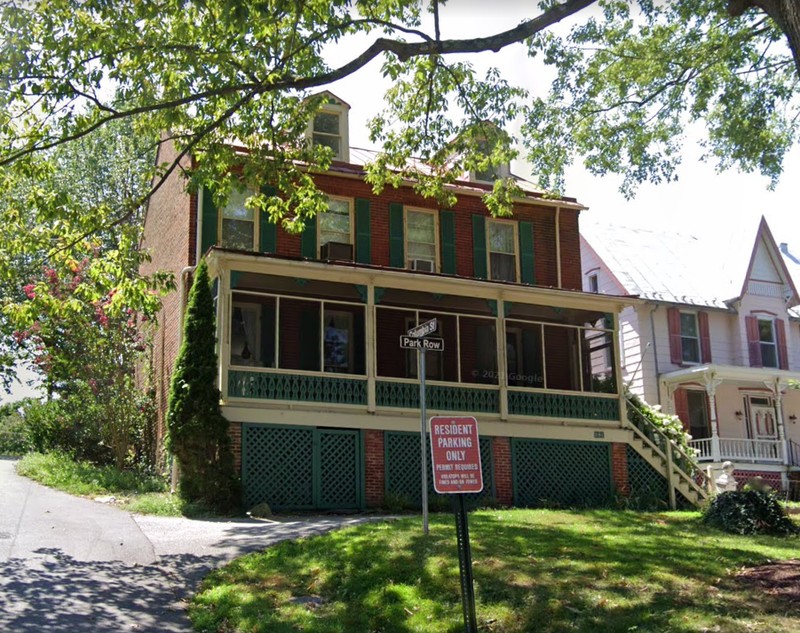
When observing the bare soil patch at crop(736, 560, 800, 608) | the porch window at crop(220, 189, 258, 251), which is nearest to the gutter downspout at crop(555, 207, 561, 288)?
the porch window at crop(220, 189, 258, 251)

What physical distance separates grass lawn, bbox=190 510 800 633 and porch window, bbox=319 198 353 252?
33.7ft

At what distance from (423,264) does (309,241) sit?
3.09 meters

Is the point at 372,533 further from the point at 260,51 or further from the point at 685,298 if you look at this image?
the point at 685,298

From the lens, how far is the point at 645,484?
20.6 m

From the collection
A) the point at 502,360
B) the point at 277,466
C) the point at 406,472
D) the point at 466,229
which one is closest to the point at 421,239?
the point at 466,229

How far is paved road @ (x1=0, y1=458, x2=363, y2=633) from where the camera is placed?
30.2ft

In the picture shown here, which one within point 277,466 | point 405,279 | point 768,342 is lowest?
point 277,466

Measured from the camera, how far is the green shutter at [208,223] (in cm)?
2022

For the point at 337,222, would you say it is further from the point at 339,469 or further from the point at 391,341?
the point at 339,469

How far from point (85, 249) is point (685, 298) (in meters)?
21.4

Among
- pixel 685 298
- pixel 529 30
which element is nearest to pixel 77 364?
pixel 529 30

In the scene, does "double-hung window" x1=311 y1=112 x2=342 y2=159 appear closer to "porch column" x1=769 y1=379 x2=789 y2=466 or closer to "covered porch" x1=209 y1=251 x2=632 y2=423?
"covered porch" x1=209 y1=251 x2=632 y2=423

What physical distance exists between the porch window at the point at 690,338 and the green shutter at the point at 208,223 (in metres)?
16.3

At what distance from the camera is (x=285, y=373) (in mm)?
17781
